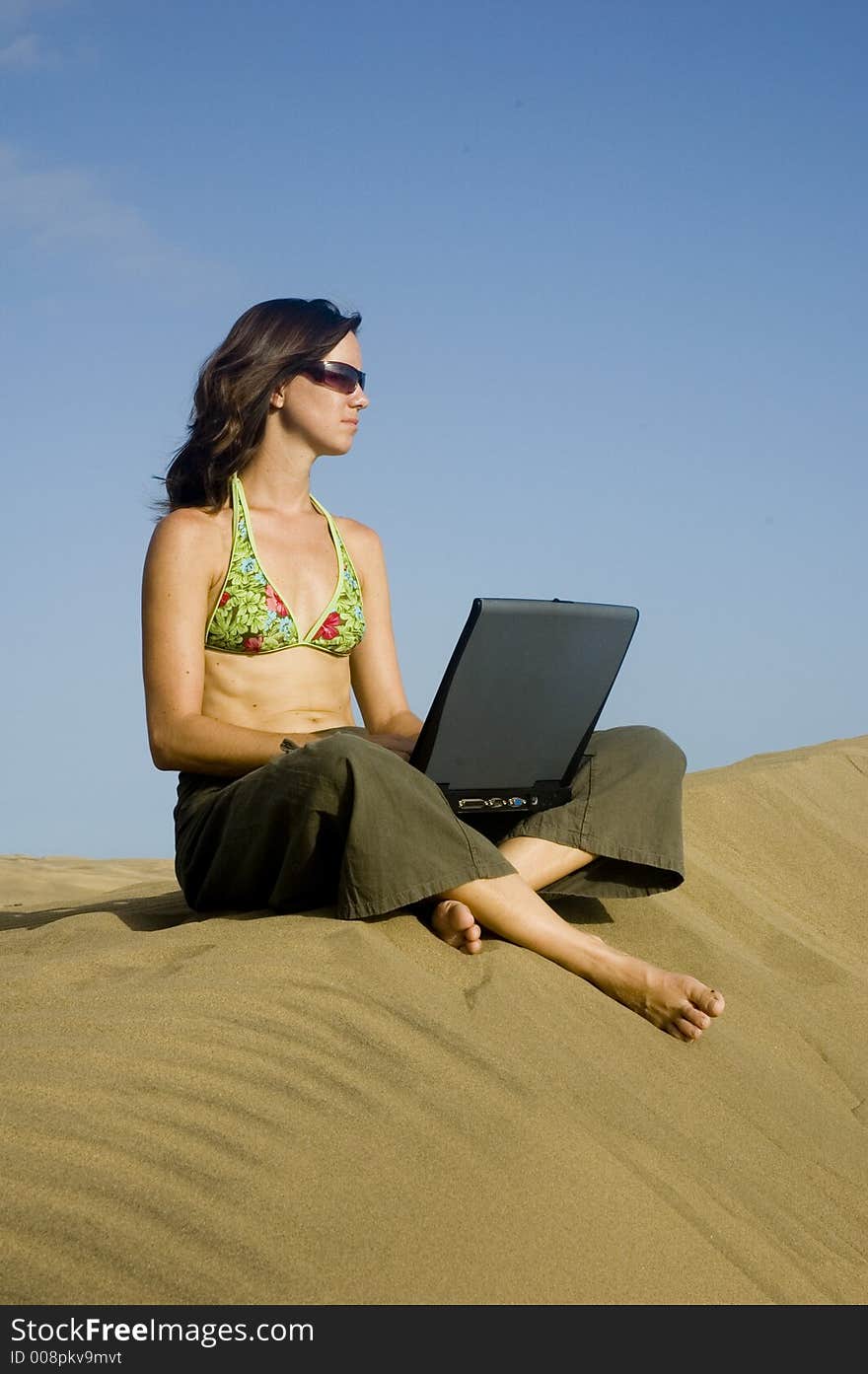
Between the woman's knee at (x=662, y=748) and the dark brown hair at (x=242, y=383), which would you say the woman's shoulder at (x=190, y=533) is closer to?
the dark brown hair at (x=242, y=383)

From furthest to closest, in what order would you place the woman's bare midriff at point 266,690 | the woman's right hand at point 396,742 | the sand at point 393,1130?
the woman's bare midriff at point 266,690 < the woman's right hand at point 396,742 < the sand at point 393,1130

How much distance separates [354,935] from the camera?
3350 mm

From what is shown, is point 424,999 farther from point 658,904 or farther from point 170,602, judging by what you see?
point 658,904

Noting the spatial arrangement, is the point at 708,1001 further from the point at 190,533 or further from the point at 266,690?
the point at 190,533

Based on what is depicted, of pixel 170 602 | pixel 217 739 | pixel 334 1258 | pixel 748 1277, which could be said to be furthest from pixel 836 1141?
pixel 170 602

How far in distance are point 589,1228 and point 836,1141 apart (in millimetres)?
1154

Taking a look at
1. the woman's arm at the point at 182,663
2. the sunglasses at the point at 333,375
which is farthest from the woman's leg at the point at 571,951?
the sunglasses at the point at 333,375

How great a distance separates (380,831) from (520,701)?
1.74 feet

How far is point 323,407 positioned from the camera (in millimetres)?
4238

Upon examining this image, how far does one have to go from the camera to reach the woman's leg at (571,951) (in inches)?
138

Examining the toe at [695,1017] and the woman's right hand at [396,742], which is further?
the woman's right hand at [396,742]

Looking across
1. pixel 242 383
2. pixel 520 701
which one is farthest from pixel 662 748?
pixel 242 383

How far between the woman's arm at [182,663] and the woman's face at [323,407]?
0.48 m

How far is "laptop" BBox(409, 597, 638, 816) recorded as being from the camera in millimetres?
3494
